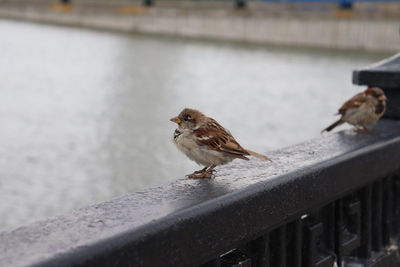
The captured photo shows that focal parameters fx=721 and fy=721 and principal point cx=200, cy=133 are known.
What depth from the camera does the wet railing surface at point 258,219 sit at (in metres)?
1.27

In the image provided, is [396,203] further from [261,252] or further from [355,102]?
[261,252]

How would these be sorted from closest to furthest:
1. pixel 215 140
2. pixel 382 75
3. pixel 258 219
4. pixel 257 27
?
pixel 258 219
pixel 215 140
pixel 382 75
pixel 257 27

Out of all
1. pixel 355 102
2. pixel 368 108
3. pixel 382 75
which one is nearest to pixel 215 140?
pixel 382 75

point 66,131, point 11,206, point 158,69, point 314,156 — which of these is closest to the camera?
point 314,156

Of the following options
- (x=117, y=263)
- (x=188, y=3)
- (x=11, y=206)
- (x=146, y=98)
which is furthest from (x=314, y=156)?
(x=188, y=3)

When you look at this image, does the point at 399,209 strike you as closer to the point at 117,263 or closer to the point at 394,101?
the point at 394,101

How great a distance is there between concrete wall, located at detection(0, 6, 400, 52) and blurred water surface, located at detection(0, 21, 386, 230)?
1724mm

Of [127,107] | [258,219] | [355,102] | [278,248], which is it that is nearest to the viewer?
[258,219]

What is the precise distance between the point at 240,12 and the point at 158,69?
16277 millimetres

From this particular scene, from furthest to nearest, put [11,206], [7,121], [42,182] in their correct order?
[7,121], [42,182], [11,206]

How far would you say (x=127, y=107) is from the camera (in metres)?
16.6

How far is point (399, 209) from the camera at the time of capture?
2.52 m

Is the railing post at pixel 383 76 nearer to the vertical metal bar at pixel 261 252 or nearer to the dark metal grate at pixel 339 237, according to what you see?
the dark metal grate at pixel 339 237

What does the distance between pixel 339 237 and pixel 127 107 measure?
579 inches
